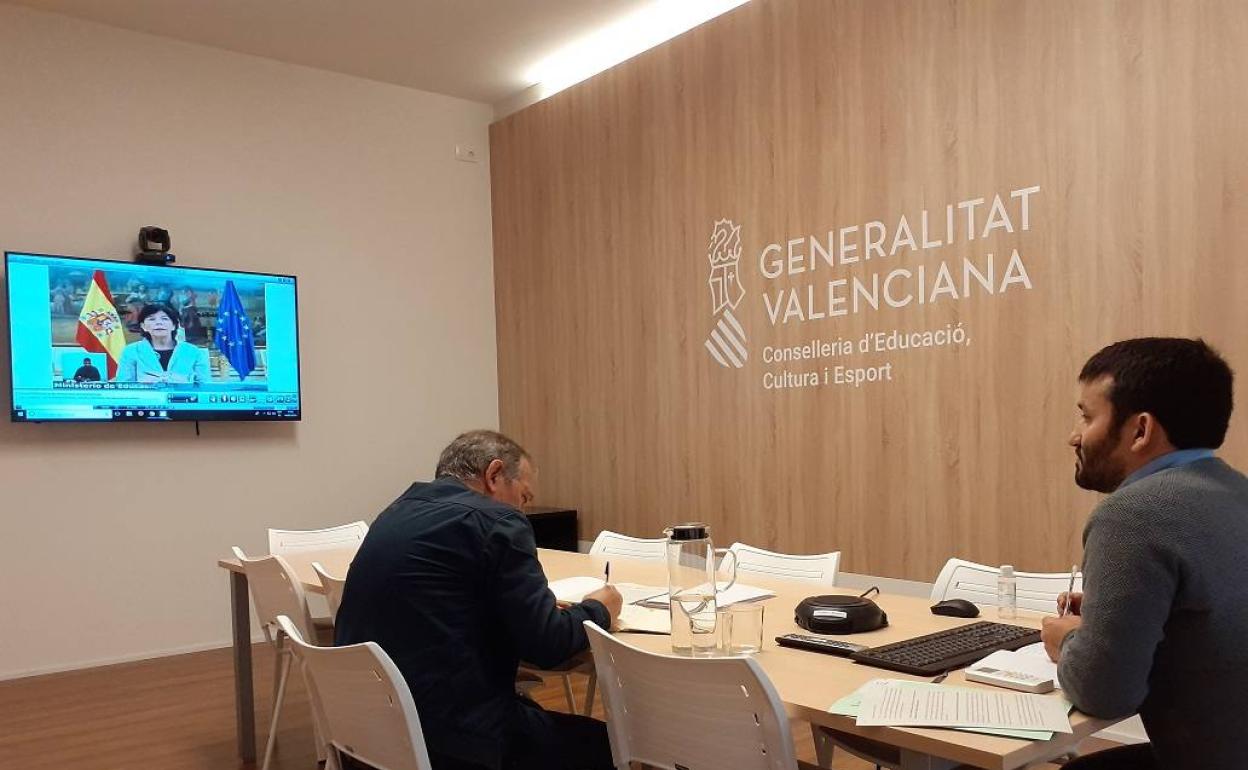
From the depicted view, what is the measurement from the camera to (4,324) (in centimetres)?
518

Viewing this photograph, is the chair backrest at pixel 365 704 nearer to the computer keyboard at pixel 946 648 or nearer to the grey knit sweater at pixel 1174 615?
the computer keyboard at pixel 946 648

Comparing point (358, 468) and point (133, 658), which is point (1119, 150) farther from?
point (133, 658)

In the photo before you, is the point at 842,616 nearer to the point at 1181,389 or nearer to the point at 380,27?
the point at 1181,389

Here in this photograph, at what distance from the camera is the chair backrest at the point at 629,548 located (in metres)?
3.85

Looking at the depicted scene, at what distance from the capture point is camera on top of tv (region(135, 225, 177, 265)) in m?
5.51

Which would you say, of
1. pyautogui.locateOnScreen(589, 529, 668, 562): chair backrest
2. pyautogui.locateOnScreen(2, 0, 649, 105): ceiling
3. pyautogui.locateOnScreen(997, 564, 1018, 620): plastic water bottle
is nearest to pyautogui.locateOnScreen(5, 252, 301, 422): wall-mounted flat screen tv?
pyautogui.locateOnScreen(2, 0, 649, 105): ceiling

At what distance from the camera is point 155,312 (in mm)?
5547

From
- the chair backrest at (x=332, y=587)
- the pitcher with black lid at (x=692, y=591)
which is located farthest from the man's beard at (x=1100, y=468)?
the chair backrest at (x=332, y=587)

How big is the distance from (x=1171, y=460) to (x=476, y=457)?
4.91 feet

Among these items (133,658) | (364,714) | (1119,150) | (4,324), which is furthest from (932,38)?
(133,658)

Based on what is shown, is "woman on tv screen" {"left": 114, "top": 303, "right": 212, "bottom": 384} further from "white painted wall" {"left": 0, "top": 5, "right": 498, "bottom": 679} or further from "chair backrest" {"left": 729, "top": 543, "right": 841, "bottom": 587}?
"chair backrest" {"left": 729, "top": 543, "right": 841, "bottom": 587}

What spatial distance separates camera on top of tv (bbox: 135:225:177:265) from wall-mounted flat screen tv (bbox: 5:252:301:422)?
54 mm

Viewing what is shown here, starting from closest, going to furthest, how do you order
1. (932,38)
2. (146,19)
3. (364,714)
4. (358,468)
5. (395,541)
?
(364,714) → (395,541) → (932,38) → (146,19) → (358,468)

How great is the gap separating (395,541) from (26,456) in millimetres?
4186
